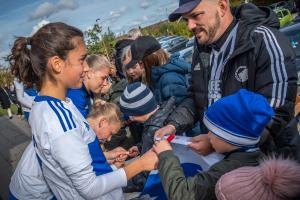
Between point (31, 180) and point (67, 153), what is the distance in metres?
0.52

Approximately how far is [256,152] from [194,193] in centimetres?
42

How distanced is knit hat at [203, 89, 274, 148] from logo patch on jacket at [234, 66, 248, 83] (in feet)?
0.96

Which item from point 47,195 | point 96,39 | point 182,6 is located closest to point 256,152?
point 182,6

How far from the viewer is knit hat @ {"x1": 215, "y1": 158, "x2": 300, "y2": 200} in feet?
4.06

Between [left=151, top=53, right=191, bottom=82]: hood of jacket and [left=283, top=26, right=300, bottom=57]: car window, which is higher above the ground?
[left=151, top=53, right=191, bottom=82]: hood of jacket

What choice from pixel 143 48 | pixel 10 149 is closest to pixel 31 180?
pixel 143 48

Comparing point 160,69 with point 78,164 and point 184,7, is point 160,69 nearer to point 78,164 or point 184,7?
point 184,7

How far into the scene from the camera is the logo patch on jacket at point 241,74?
6.75ft

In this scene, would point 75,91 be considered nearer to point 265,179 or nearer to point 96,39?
point 265,179

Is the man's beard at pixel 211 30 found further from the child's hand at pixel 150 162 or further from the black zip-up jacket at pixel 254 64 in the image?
the child's hand at pixel 150 162

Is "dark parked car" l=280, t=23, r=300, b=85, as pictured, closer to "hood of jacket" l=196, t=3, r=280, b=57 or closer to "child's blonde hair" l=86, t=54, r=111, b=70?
"child's blonde hair" l=86, t=54, r=111, b=70

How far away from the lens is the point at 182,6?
91.3 inches

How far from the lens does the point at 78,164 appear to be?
5.51 feet

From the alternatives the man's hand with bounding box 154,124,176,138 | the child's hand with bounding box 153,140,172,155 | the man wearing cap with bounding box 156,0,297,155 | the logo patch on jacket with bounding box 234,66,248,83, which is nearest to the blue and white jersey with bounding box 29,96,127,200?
the child's hand with bounding box 153,140,172,155
